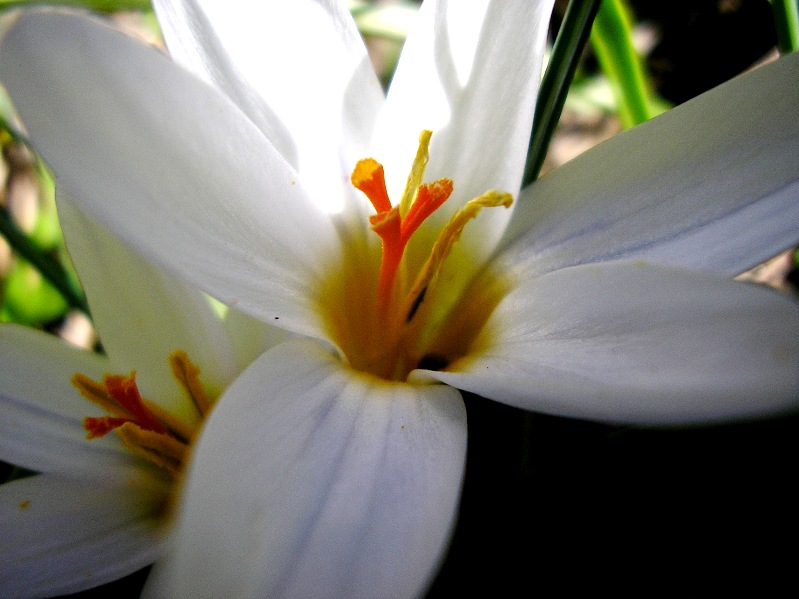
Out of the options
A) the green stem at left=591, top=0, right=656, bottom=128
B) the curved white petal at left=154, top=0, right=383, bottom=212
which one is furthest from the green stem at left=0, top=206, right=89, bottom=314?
the green stem at left=591, top=0, right=656, bottom=128

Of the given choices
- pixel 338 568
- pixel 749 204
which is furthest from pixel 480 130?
pixel 338 568

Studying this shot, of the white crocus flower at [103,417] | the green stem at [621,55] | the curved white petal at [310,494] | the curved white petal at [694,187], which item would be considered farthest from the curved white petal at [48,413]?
the green stem at [621,55]

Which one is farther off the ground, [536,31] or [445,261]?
[536,31]

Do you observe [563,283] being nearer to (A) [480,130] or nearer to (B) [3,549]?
(A) [480,130]

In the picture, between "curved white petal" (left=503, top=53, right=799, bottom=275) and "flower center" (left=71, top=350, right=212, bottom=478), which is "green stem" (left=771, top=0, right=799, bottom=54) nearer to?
"curved white petal" (left=503, top=53, right=799, bottom=275)

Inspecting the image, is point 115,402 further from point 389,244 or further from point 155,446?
point 389,244

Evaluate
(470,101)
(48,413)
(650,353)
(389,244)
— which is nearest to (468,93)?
(470,101)

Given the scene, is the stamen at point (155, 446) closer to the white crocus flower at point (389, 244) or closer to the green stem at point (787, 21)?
the white crocus flower at point (389, 244)
